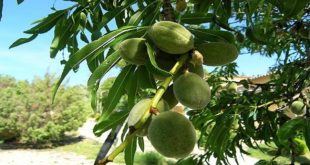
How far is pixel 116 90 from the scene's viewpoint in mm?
1159

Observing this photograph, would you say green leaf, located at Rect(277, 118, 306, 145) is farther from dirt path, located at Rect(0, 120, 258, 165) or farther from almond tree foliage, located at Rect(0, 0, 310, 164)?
dirt path, located at Rect(0, 120, 258, 165)

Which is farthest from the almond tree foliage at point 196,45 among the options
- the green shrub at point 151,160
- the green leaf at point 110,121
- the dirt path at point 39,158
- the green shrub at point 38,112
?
the green shrub at point 38,112

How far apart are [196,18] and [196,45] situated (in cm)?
28

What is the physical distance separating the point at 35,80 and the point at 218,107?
16225mm

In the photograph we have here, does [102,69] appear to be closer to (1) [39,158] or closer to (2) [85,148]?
(1) [39,158]

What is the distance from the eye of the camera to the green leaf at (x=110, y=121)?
1.11 meters

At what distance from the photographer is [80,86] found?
61.6 ft

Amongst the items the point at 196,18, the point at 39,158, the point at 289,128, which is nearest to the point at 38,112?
the point at 39,158

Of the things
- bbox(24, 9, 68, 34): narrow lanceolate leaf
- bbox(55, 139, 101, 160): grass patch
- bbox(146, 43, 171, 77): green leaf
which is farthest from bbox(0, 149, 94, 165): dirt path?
bbox(146, 43, 171, 77): green leaf

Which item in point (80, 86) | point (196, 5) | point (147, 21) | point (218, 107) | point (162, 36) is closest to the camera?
point (162, 36)

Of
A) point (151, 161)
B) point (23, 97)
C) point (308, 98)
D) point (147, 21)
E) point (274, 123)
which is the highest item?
point (147, 21)

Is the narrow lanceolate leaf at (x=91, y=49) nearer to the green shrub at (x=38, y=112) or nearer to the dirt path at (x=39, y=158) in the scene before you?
the dirt path at (x=39, y=158)

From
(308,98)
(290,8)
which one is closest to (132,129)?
(290,8)

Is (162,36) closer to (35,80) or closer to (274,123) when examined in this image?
(274,123)
